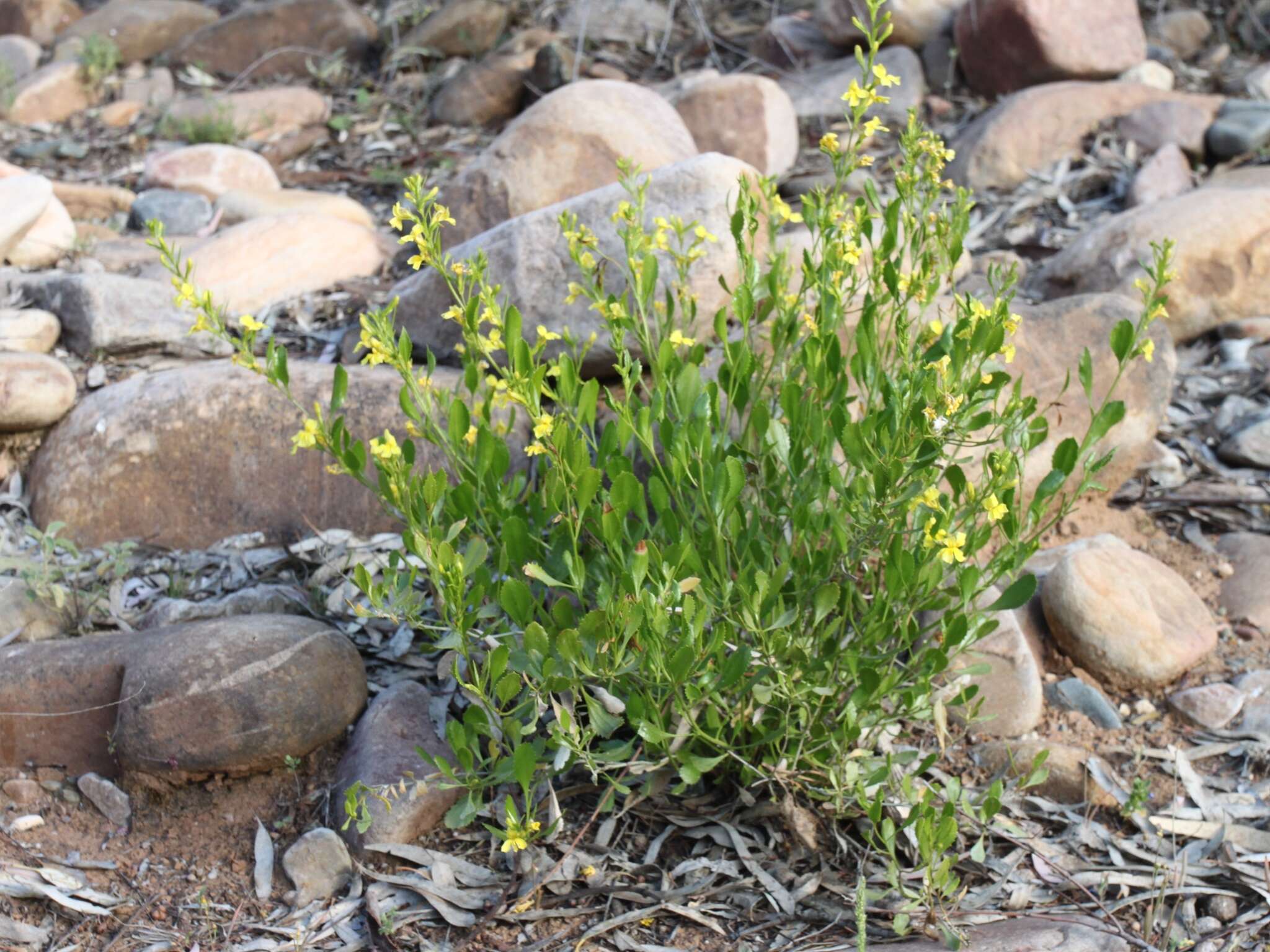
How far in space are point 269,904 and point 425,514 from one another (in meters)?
1.02

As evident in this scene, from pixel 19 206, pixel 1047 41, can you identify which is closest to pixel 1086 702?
pixel 19 206

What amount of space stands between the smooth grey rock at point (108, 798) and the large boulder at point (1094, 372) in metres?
2.63

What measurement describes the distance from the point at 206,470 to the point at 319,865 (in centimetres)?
154

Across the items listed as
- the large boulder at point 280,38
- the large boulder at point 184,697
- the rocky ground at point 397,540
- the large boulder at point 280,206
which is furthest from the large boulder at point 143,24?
the large boulder at point 184,697

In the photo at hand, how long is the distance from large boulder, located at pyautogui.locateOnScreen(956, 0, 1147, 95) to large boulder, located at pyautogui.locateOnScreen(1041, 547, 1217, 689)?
13.3ft

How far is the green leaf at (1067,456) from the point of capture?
92.8 inches

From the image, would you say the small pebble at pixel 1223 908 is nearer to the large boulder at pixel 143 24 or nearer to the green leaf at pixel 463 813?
the green leaf at pixel 463 813

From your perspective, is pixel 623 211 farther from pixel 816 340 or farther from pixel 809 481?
pixel 809 481

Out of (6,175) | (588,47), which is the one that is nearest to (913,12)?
(588,47)

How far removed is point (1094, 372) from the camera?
151 inches

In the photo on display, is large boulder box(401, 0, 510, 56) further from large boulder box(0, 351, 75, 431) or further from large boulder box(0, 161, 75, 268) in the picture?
large boulder box(0, 351, 75, 431)

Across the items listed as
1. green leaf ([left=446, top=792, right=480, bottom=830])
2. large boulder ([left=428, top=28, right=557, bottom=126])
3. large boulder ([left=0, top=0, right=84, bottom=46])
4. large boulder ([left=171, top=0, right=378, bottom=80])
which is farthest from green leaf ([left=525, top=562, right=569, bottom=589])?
large boulder ([left=0, top=0, right=84, bottom=46])

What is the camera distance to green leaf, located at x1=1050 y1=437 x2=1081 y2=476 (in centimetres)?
Result: 236

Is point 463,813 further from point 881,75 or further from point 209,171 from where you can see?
point 209,171
